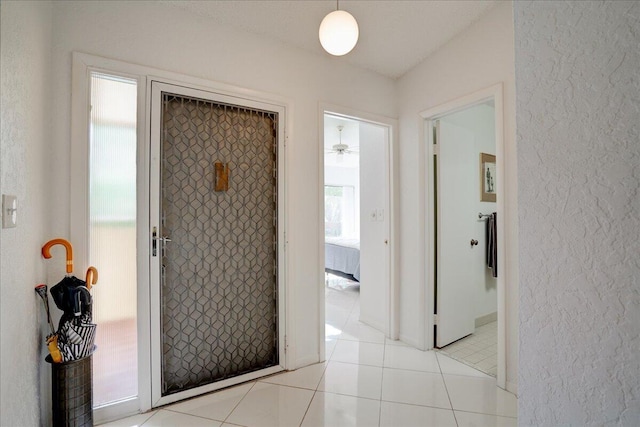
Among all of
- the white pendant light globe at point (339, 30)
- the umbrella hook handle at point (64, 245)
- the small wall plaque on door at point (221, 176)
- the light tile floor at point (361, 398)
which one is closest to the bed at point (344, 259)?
the light tile floor at point (361, 398)

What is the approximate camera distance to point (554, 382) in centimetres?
61

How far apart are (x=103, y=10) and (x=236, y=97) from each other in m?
0.85

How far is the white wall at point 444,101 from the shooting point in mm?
2055

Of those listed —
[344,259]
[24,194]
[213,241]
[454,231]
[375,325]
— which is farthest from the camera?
[344,259]

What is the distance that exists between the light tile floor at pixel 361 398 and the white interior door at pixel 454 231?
47 cm

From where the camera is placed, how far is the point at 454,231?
2.85 metres

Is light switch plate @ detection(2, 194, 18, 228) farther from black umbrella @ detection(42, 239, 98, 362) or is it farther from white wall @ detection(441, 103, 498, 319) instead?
white wall @ detection(441, 103, 498, 319)

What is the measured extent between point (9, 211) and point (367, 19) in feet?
7.81

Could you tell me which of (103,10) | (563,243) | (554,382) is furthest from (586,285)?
(103,10)

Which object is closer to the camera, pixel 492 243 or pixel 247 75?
pixel 247 75

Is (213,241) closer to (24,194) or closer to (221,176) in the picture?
(221,176)

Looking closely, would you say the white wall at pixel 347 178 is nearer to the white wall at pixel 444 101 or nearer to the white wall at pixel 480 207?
the white wall at pixel 480 207

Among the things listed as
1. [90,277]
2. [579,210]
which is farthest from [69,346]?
[579,210]

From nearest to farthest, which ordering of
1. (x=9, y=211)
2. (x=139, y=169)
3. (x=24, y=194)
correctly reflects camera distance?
(x=9, y=211) → (x=24, y=194) → (x=139, y=169)
